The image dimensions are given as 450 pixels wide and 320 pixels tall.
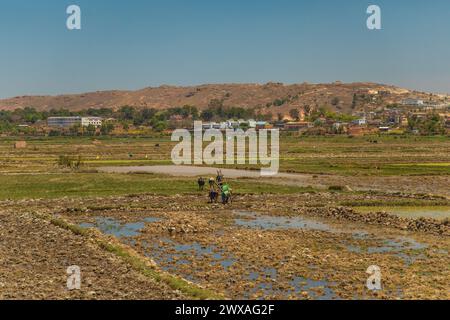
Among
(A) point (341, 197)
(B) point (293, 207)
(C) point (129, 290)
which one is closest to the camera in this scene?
(C) point (129, 290)

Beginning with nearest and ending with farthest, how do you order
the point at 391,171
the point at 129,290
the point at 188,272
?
1. the point at 129,290
2. the point at 188,272
3. the point at 391,171

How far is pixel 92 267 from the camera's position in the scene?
18562 millimetres

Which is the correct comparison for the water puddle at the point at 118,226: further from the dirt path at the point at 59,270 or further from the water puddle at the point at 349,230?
the water puddle at the point at 349,230

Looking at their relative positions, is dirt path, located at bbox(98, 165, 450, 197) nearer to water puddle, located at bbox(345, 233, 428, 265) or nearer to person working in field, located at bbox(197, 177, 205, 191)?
person working in field, located at bbox(197, 177, 205, 191)

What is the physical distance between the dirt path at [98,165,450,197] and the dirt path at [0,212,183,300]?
24310 mm

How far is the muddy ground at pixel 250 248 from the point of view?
1630 centimetres

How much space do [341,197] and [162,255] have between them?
19.0 meters

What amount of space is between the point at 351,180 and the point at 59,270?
3338 cm

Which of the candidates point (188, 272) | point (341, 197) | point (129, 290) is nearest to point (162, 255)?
point (188, 272)

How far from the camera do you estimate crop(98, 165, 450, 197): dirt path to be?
42.2 m

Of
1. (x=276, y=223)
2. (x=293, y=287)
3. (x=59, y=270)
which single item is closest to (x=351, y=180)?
(x=276, y=223)

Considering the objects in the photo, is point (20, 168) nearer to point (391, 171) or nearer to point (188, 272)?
point (391, 171)

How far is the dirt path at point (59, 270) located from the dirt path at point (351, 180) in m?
24.3
